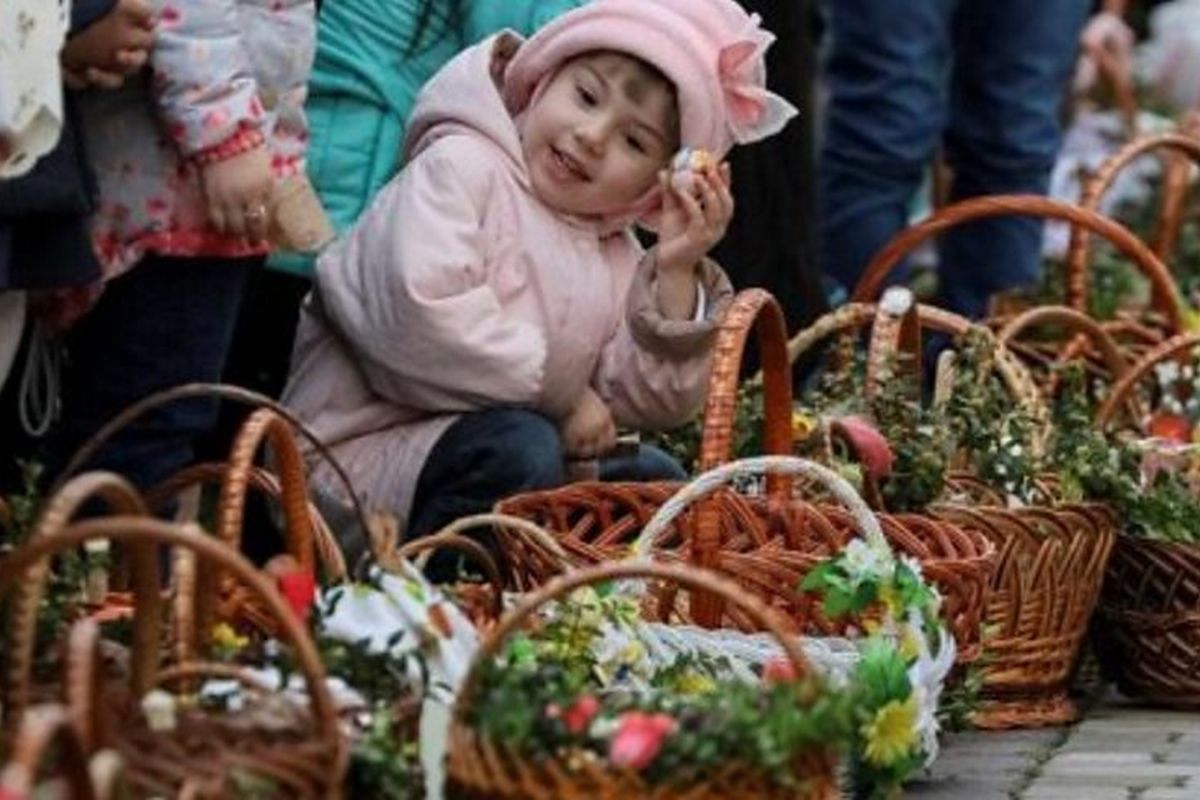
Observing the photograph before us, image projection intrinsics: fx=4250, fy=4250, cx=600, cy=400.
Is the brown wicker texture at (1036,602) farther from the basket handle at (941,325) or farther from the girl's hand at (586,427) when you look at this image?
the girl's hand at (586,427)

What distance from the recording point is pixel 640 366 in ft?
21.6

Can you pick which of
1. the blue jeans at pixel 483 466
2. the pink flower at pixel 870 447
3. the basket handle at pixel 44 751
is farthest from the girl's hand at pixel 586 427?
the basket handle at pixel 44 751

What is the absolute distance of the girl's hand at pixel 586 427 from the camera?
664 cm

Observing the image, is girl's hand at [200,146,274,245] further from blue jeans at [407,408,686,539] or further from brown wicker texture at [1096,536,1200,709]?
brown wicker texture at [1096,536,1200,709]

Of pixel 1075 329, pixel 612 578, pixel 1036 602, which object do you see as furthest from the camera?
pixel 1075 329

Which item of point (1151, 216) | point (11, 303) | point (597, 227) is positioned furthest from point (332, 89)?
point (1151, 216)

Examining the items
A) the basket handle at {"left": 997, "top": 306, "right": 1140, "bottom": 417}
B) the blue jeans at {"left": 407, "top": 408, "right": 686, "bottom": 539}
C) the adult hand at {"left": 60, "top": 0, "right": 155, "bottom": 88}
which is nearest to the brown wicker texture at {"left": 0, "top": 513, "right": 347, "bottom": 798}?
the adult hand at {"left": 60, "top": 0, "right": 155, "bottom": 88}

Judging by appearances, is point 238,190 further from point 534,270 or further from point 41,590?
point 41,590

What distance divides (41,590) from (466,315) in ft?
6.57

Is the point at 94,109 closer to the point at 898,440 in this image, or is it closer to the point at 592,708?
the point at 898,440

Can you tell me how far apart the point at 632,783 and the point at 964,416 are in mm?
2498

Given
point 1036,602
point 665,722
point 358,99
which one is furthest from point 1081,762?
point 665,722

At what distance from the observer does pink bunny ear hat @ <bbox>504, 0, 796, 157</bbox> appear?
6508 millimetres

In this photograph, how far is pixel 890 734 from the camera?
5.49 metres
